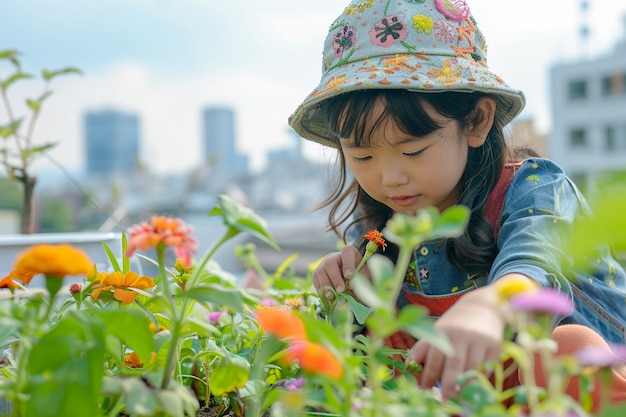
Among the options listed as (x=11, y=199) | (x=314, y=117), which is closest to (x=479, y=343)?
(x=314, y=117)

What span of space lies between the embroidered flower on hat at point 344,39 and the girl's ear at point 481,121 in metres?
0.20

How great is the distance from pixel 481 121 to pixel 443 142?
0.36 feet

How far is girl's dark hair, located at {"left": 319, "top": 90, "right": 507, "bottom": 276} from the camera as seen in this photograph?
34.1 inches

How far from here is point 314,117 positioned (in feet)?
3.54

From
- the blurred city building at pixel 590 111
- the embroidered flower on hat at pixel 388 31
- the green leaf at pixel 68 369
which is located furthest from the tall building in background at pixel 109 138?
the green leaf at pixel 68 369

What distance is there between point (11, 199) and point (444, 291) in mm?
1284

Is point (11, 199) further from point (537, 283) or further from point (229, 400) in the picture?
point (537, 283)

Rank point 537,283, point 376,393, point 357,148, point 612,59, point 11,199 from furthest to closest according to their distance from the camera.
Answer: point 612,59 → point 11,199 → point 357,148 → point 537,283 → point 376,393

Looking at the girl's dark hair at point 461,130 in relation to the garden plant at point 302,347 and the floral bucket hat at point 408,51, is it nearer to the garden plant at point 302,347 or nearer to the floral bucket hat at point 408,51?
the floral bucket hat at point 408,51

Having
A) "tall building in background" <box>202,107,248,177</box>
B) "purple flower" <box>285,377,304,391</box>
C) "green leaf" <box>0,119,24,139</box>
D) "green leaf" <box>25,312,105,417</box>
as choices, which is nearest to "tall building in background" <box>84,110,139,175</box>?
"tall building in background" <box>202,107,248,177</box>

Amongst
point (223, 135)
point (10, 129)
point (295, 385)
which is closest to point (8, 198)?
point (10, 129)

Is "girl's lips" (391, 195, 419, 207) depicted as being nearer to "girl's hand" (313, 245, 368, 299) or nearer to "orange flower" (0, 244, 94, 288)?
"girl's hand" (313, 245, 368, 299)

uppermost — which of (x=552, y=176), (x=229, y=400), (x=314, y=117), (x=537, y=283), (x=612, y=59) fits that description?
(x=612, y=59)

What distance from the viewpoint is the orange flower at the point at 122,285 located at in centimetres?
64
